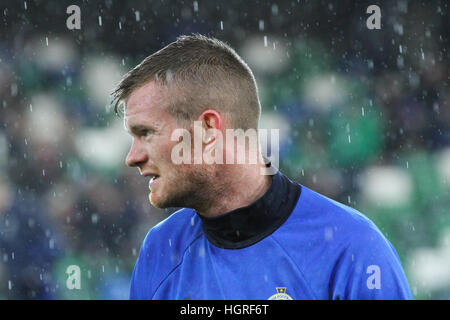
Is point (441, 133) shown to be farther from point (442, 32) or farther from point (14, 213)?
point (14, 213)

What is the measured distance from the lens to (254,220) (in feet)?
5.83

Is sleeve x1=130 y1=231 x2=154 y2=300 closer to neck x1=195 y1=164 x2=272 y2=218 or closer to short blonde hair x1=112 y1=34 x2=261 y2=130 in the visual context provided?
neck x1=195 y1=164 x2=272 y2=218

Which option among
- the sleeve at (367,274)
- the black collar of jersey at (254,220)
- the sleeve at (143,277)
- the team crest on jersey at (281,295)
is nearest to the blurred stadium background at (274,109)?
the sleeve at (143,277)

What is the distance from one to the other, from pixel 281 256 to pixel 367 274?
10.2 inches

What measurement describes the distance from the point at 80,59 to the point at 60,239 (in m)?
1.74

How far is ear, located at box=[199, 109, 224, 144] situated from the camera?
69.0 inches

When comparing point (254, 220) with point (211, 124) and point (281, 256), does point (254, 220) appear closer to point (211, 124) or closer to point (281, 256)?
point (281, 256)

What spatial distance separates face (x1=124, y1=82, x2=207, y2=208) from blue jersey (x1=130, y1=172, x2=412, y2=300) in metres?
0.16

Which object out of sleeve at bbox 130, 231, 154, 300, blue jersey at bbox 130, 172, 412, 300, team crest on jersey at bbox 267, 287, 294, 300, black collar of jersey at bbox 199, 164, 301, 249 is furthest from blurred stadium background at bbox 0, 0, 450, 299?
team crest on jersey at bbox 267, 287, 294, 300

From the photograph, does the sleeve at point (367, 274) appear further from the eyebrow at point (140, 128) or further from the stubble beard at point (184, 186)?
the eyebrow at point (140, 128)

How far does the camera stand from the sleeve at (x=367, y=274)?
1582mm

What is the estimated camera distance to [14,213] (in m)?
5.25

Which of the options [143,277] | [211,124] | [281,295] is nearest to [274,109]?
[143,277]
